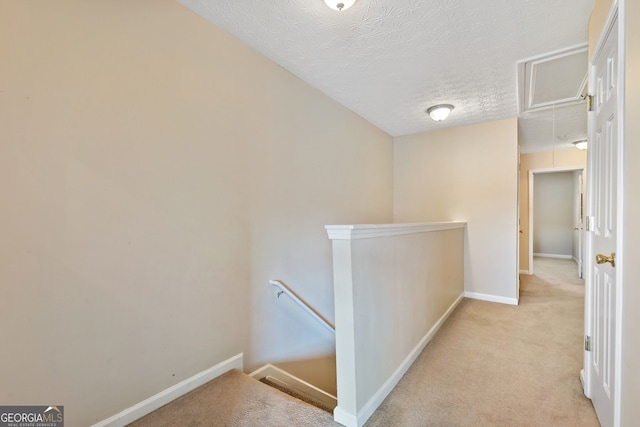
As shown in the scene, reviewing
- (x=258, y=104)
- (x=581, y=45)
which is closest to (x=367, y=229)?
(x=258, y=104)

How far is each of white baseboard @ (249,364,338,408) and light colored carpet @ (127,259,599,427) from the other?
0.30 m

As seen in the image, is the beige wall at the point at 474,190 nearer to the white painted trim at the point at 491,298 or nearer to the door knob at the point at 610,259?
the white painted trim at the point at 491,298

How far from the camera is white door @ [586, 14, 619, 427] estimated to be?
129 centimetres

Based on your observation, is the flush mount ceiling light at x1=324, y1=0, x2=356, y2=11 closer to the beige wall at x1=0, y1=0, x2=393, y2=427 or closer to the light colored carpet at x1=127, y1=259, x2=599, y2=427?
the beige wall at x1=0, y1=0, x2=393, y2=427

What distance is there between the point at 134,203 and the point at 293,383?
5.95 ft

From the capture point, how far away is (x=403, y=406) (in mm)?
1689

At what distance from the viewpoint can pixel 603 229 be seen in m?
1.46

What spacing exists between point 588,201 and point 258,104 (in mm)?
2359

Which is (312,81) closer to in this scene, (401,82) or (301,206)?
(401,82)

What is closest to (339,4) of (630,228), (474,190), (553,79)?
(630,228)

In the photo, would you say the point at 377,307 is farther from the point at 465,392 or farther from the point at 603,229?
the point at 603,229

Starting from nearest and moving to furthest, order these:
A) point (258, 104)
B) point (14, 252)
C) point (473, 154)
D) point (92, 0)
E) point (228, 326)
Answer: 1. point (14, 252)
2. point (92, 0)
3. point (228, 326)
4. point (258, 104)
5. point (473, 154)

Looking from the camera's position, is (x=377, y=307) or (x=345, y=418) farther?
(x=377, y=307)

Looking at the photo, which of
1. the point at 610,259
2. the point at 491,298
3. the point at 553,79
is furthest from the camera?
the point at 491,298
